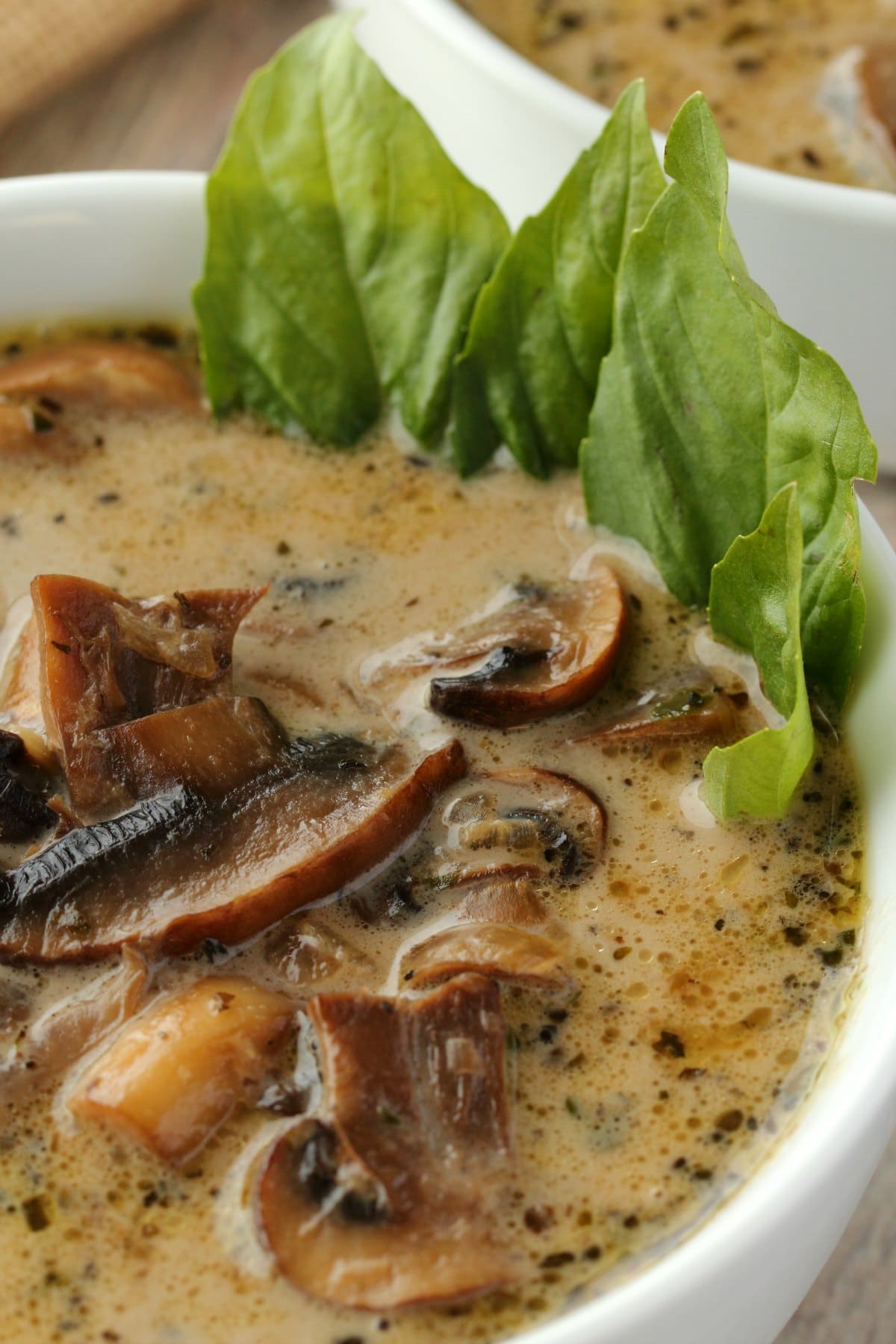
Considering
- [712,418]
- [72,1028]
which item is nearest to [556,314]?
[712,418]

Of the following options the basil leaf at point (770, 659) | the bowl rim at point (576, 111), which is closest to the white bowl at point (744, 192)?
the bowl rim at point (576, 111)

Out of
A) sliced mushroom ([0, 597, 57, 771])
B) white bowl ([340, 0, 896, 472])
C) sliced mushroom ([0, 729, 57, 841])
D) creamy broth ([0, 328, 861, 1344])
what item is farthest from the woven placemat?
sliced mushroom ([0, 729, 57, 841])

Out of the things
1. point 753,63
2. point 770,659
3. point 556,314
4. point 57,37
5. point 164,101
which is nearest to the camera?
point 770,659

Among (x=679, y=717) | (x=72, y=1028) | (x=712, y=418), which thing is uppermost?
(x=712, y=418)

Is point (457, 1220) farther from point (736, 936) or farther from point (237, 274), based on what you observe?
point (237, 274)

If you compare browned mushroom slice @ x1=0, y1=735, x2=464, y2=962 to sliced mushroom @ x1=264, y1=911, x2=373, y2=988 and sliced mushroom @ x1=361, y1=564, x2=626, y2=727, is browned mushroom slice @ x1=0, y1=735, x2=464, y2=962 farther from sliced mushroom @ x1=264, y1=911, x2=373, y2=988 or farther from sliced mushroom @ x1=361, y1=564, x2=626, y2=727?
sliced mushroom @ x1=361, y1=564, x2=626, y2=727

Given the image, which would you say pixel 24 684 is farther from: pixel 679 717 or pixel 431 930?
pixel 679 717
